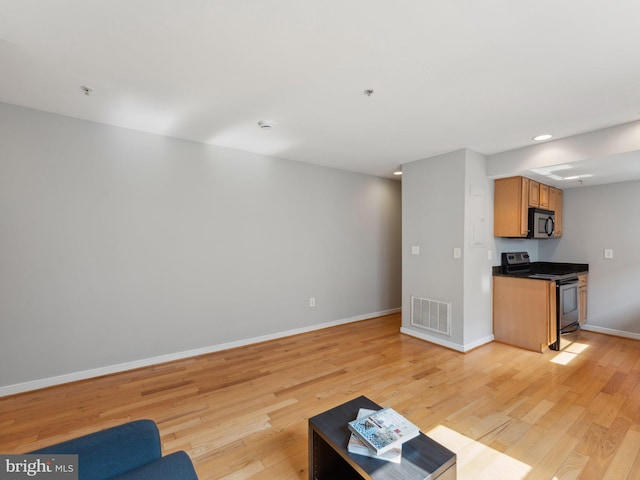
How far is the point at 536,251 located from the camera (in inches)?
194

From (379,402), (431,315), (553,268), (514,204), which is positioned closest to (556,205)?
(553,268)

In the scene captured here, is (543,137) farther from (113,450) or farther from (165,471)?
(113,450)

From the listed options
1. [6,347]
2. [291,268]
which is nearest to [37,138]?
[6,347]

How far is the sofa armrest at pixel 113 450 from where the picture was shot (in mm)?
1118

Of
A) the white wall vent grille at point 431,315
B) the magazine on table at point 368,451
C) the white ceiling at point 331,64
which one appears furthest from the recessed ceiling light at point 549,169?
the magazine on table at point 368,451

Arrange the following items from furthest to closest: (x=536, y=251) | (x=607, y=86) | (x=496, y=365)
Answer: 1. (x=536, y=251)
2. (x=496, y=365)
3. (x=607, y=86)

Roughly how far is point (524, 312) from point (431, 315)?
43.1 inches

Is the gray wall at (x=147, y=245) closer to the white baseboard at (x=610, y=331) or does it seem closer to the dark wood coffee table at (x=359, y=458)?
the dark wood coffee table at (x=359, y=458)

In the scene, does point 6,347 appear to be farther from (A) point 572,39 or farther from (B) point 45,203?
(A) point 572,39

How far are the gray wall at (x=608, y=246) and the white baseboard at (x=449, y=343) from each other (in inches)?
74.9

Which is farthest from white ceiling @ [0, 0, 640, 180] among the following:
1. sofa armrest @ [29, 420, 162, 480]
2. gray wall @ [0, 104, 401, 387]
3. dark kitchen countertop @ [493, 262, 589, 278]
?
sofa armrest @ [29, 420, 162, 480]

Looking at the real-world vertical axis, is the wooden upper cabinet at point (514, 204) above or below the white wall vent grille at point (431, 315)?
above

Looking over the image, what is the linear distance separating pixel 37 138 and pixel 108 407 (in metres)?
2.44

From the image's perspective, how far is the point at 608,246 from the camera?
13.9 feet
